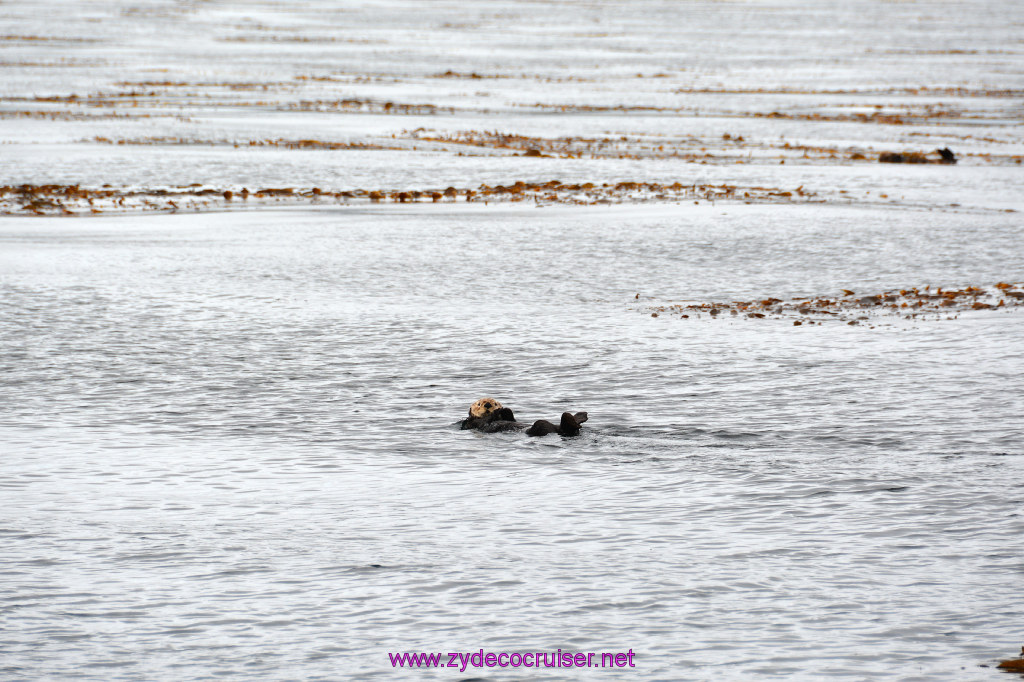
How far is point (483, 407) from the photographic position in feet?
29.2

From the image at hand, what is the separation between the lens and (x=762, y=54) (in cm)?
6225

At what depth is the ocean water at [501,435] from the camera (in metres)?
5.95

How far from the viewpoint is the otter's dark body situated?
8727 mm

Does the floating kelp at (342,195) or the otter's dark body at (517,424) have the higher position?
the floating kelp at (342,195)

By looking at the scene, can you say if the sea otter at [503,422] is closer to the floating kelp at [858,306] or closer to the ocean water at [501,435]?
the ocean water at [501,435]

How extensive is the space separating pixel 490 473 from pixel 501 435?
2.64 ft

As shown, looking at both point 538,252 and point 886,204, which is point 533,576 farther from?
point 886,204

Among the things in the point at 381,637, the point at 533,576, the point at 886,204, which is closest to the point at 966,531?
the point at 533,576

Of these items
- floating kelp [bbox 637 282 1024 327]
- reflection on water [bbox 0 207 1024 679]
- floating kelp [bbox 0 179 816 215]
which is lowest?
reflection on water [bbox 0 207 1024 679]

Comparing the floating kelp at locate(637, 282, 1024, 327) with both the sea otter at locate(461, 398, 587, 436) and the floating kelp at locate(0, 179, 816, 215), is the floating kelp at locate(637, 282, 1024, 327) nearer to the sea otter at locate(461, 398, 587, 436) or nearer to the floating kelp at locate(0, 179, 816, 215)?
the sea otter at locate(461, 398, 587, 436)

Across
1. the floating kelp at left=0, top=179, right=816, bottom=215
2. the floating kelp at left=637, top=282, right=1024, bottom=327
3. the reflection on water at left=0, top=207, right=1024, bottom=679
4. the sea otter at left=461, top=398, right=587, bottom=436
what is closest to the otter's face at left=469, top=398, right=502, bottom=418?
the sea otter at left=461, top=398, right=587, bottom=436

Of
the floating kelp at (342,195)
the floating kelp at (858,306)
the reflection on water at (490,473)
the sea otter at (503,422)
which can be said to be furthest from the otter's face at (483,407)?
the floating kelp at (342,195)

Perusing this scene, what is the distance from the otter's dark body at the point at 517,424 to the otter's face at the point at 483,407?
2cm

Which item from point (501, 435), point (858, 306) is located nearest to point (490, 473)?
point (501, 435)
